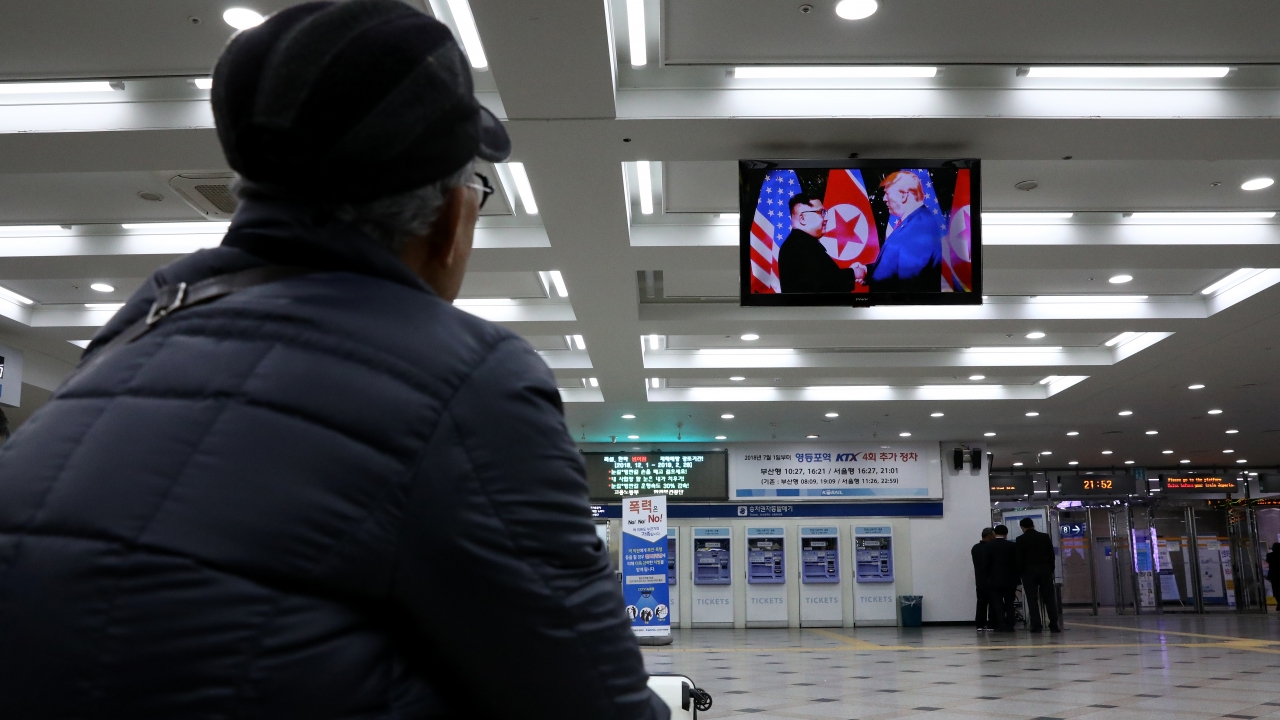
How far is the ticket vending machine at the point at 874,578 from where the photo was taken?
17.5m

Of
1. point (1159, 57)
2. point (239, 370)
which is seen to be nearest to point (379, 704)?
point (239, 370)

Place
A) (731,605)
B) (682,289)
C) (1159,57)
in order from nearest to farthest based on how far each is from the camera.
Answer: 1. (1159,57)
2. (682,289)
3. (731,605)

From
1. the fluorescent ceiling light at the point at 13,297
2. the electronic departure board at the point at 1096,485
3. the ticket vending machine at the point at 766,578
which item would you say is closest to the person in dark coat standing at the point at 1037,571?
the ticket vending machine at the point at 766,578

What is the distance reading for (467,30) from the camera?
502cm

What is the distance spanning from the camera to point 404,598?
62cm

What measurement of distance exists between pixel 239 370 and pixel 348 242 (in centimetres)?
14

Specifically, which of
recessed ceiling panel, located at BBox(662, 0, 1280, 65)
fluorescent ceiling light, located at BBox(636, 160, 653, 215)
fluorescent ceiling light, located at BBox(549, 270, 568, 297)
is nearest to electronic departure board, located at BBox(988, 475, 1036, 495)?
fluorescent ceiling light, located at BBox(549, 270, 568, 297)

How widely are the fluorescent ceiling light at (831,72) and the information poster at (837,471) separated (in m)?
13.1

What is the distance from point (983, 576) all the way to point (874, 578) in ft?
7.49

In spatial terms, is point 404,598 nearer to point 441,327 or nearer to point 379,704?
point 379,704

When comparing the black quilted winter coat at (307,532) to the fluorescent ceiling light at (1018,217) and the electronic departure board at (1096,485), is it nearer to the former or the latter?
the fluorescent ceiling light at (1018,217)

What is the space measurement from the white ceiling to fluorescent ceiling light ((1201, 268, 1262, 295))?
0.31 feet

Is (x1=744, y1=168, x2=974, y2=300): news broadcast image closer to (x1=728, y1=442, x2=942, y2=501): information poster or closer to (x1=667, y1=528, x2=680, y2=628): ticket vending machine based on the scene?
(x1=667, y1=528, x2=680, y2=628): ticket vending machine

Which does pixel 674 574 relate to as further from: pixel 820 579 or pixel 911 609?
pixel 911 609
